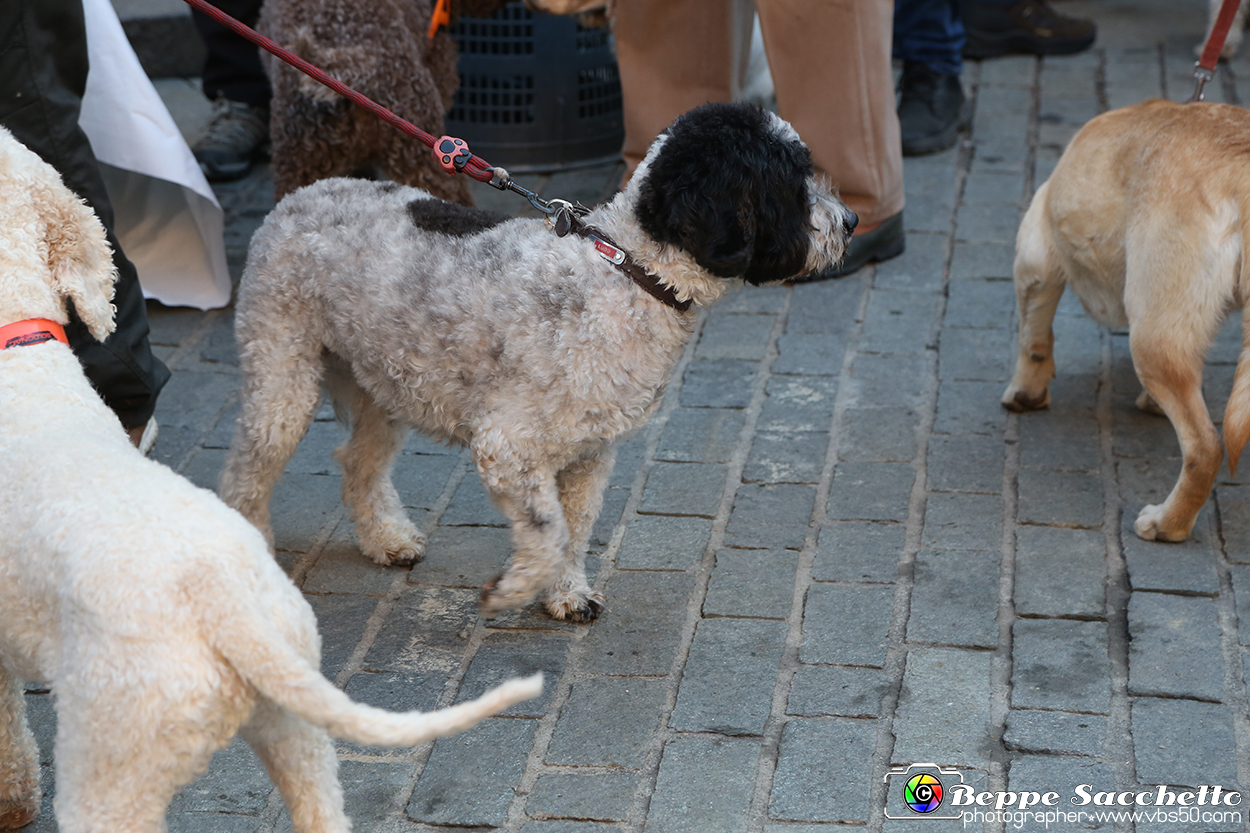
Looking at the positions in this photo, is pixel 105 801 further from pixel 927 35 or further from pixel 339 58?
pixel 927 35

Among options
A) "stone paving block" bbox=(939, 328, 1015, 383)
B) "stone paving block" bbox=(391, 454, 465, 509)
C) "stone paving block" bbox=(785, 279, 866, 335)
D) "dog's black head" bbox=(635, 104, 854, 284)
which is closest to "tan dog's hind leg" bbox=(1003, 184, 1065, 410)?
"stone paving block" bbox=(939, 328, 1015, 383)

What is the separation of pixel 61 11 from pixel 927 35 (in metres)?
4.70

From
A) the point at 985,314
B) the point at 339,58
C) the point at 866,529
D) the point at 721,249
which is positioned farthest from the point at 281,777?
the point at 985,314

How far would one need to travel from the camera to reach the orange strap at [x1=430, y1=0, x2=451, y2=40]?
498cm

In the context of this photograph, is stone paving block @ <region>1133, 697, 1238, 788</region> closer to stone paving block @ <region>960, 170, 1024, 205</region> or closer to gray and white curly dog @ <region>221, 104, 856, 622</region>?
gray and white curly dog @ <region>221, 104, 856, 622</region>

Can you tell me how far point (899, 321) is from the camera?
4.98 m

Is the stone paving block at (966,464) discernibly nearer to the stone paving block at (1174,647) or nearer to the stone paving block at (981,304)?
the stone paving block at (1174,647)

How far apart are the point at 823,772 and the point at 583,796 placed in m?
0.57

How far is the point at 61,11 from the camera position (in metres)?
3.50

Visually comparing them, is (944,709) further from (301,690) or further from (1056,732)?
(301,690)

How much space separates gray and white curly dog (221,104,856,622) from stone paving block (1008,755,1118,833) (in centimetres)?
122

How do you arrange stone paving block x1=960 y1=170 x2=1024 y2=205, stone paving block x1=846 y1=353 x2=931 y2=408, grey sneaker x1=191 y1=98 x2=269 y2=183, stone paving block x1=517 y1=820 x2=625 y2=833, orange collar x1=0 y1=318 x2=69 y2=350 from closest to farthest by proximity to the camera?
orange collar x1=0 y1=318 x2=69 y2=350 → stone paving block x1=517 y1=820 x2=625 y2=833 → stone paving block x1=846 y1=353 x2=931 y2=408 → stone paving block x1=960 y1=170 x2=1024 y2=205 → grey sneaker x1=191 y1=98 x2=269 y2=183

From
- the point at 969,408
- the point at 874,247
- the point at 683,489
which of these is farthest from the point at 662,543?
the point at 874,247

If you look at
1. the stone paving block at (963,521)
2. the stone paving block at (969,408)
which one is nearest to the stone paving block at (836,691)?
the stone paving block at (963,521)
